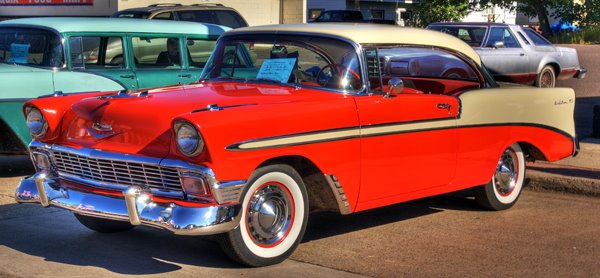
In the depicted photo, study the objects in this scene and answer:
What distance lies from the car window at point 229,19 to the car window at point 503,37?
4640 mm

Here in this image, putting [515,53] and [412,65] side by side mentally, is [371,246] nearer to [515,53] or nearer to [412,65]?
[412,65]

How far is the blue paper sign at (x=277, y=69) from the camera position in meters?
6.31

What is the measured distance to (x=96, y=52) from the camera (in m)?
9.12

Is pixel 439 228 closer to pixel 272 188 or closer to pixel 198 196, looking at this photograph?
pixel 272 188

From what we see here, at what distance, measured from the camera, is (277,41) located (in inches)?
255

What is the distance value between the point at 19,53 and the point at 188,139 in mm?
4671

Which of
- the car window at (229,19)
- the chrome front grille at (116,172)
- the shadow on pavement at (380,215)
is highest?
the car window at (229,19)

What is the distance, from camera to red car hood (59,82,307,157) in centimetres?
527

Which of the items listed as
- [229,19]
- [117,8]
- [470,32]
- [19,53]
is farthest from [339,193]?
[117,8]

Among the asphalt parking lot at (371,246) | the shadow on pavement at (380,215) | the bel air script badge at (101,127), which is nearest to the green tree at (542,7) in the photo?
the shadow on pavement at (380,215)

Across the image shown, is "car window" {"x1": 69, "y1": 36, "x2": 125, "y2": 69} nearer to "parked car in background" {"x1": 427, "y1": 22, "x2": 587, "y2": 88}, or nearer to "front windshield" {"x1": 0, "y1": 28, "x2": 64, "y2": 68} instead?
"front windshield" {"x1": 0, "y1": 28, "x2": 64, "y2": 68}

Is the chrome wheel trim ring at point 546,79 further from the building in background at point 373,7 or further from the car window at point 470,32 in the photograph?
the building in background at point 373,7

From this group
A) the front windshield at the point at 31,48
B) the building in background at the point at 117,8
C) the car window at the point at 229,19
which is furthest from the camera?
the building in background at the point at 117,8

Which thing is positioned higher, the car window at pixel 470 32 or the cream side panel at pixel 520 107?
the car window at pixel 470 32
